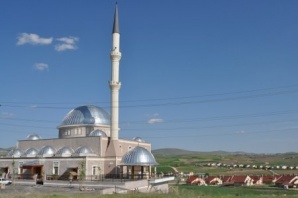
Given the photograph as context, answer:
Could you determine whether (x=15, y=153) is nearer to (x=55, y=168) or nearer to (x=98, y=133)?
(x=55, y=168)

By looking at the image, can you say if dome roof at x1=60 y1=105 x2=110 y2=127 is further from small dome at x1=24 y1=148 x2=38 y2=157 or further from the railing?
the railing

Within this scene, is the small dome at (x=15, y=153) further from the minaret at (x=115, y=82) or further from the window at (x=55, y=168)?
the minaret at (x=115, y=82)

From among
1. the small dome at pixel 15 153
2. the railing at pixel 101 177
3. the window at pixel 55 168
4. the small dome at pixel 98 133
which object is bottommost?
the railing at pixel 101 177

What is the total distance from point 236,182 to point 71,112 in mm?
32785

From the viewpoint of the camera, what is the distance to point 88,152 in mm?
51781

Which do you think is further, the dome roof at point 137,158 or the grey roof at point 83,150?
the grey roof at point 83,150

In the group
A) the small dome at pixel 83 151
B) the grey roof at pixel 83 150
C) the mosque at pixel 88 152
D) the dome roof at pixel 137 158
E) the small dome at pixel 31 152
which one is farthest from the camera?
the small dome at pixel 31 152

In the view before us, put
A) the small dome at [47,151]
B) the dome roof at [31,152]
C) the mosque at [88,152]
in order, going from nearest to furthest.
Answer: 1. the mosque at [88,152]
2. the small dome at [47,151]
3. the dome roof at [31,152]

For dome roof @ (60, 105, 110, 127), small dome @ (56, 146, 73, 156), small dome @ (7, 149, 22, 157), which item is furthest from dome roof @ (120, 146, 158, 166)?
small dome @ (7, 149, 22, 157)

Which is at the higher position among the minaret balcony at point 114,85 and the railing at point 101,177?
the minaret balcony at point 114,85

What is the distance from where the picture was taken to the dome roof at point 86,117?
57.7 meters

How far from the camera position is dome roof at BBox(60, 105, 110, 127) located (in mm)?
57688

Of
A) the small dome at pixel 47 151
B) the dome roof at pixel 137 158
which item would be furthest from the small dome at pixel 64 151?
the dome roof at pixel 137 158

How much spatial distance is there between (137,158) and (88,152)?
23.4ft
